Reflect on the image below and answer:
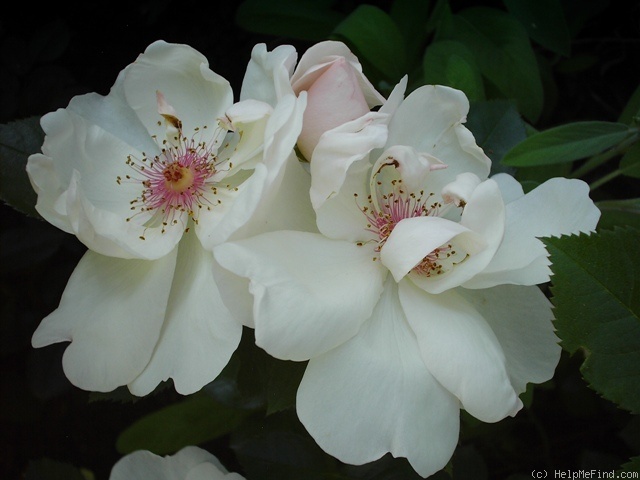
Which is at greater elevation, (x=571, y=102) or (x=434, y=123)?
(x=434, y=123)

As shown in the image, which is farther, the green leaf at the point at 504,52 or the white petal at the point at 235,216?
the green leaf at the point at 504,52

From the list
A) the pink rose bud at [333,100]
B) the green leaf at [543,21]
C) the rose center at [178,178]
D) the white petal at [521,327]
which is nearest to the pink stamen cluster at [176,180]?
the rose center at [178,178]

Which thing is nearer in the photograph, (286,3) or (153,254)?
(153,254)

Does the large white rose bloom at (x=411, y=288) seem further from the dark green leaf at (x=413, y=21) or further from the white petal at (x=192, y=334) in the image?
the dark green leaf at (x=413, y=21)

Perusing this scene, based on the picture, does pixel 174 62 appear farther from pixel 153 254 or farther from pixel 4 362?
Result: pixel 4 362

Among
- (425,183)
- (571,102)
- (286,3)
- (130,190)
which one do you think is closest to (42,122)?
(130,190)

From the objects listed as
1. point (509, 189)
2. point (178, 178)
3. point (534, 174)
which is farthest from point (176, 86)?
point (534, 174)
